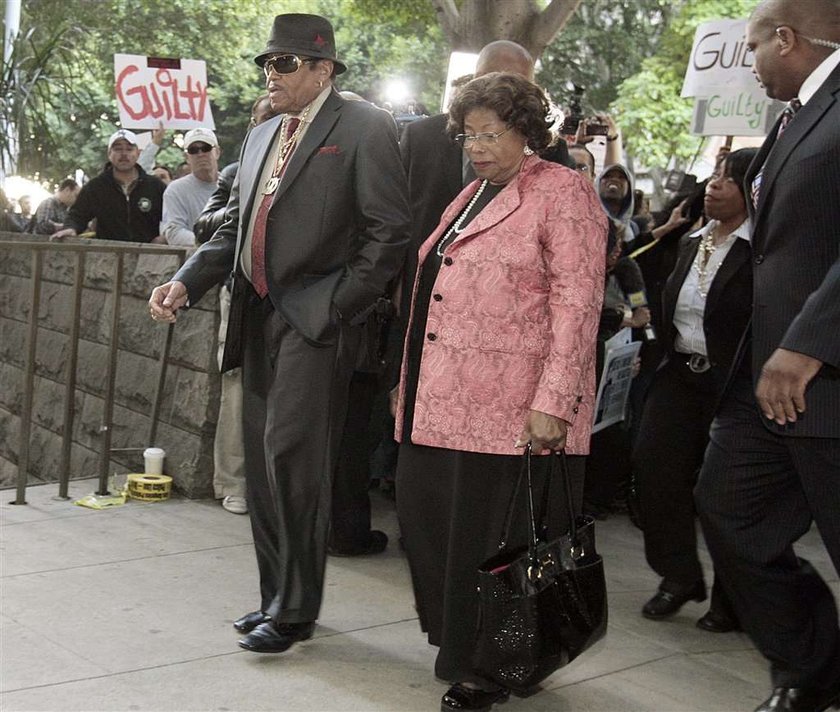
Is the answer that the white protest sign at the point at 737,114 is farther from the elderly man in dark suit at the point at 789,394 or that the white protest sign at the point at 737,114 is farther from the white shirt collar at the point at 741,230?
the elderly man in dark suit at the point at 789,394

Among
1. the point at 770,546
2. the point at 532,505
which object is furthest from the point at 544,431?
the point at 770,546

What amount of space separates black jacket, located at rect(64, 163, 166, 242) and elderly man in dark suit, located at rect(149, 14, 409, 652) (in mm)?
5419

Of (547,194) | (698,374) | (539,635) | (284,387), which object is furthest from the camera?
(698,374)

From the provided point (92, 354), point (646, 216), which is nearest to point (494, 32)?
point (646, 216)

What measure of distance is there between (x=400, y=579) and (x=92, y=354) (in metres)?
3.62

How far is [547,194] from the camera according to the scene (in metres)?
4.06

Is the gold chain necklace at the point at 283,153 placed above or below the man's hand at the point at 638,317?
above

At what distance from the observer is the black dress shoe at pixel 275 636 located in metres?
4.61

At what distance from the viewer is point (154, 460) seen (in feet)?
23.9

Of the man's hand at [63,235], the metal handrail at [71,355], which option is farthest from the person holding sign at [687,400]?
the man's hand at [63,235]

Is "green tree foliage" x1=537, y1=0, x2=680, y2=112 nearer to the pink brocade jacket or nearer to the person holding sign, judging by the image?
the person holding sign

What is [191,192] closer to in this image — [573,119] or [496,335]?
[573,119]

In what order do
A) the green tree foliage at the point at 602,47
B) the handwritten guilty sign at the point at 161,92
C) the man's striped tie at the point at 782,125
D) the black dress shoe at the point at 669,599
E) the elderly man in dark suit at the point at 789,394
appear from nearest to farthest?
the elderly man in dark suit at the point at 789,394
the man's striped tie at the point at 782,125
the black dress shoe at the point at 669,599
the handwritten guilty sign at the point at 161,92
the green tree foliage at the point at 602,47

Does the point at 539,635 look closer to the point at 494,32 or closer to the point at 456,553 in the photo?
the point at 456,553
